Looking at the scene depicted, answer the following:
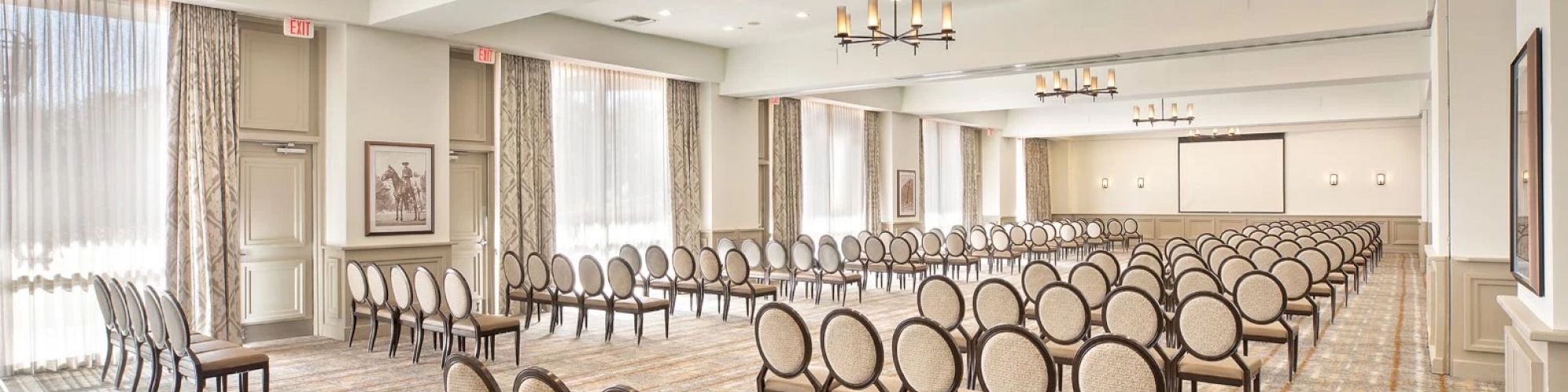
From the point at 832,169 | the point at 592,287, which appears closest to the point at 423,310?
the point at 592,287

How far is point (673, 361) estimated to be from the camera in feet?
22.1

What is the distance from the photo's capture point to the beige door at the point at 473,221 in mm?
9172

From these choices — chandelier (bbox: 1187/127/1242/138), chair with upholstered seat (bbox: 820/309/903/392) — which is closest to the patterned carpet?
chair with upholstered seat (bbox: 820/309/903/392)

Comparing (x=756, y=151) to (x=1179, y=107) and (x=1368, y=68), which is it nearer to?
(x=1368, y=68)

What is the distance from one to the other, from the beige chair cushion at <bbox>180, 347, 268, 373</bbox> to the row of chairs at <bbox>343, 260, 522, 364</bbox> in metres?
1.41

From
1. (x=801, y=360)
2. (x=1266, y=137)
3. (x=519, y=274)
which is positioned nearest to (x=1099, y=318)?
(x=801, y=360)

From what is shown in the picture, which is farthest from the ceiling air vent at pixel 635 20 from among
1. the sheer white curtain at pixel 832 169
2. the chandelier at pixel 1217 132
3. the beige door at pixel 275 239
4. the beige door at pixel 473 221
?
the chandelier at pixel 1217 132

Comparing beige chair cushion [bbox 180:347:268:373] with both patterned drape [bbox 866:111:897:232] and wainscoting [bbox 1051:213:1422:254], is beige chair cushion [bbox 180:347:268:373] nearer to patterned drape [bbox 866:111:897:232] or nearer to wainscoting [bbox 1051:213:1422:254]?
patterned drape [bbox 866:111:897:232]

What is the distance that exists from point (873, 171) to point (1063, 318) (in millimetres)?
10287

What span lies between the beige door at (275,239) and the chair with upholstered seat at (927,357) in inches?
239

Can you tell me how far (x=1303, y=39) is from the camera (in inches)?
307

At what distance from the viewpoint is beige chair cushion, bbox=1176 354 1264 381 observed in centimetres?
449

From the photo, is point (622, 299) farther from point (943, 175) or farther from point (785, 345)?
point (943, 175)

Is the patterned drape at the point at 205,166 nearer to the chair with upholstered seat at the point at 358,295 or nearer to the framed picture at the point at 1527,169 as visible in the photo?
the chair with upholstered seat at the point at 358,295
